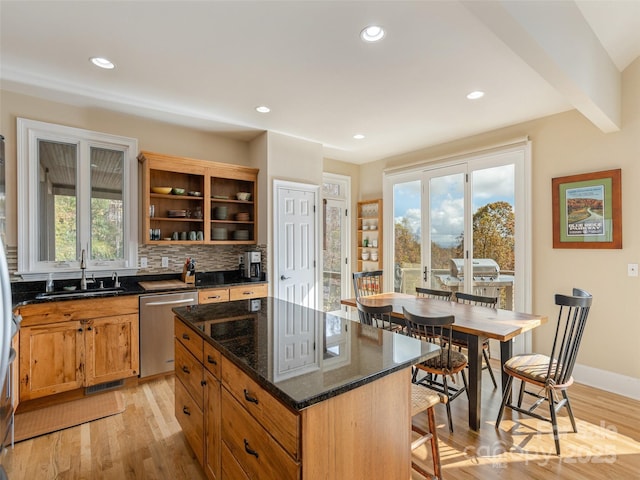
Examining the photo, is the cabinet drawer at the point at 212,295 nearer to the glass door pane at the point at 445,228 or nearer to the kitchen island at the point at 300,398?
the kitchen island at the point at 300,398

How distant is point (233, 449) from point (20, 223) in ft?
9.83

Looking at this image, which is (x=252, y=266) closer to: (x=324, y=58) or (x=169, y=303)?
(x=169, y=303)

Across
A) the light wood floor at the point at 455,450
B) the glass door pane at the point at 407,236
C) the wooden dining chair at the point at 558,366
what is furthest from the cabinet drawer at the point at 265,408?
the glass door pane at the point at 407,236

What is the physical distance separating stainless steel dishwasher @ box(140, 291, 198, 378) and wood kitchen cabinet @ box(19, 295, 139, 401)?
0.08 metres

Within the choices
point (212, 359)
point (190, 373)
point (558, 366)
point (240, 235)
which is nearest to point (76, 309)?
point (190, 373)

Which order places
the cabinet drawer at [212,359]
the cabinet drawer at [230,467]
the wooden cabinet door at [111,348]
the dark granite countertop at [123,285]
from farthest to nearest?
the wooden cabinet door at [111,348] → the dark granite countertop at [123,285] → the cabinet drawer at [212,359] → the cabinet drawer at [230,467]

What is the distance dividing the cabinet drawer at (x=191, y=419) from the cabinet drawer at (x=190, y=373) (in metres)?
0.05

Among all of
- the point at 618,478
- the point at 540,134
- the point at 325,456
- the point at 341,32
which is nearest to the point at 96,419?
the point at 325,456

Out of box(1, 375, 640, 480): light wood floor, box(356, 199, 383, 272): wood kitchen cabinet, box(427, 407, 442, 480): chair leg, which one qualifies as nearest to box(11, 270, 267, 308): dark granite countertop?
box(1, 375, 640, 480): light wood floor

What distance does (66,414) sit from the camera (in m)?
2.67

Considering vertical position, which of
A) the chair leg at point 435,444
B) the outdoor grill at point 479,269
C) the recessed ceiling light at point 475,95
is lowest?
the chair leg at point 435,444

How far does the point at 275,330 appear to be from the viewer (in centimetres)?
176

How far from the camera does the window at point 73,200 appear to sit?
3021 millimetres

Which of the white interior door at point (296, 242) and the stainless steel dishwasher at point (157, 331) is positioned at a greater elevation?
the white interior door at point (296, 242)
